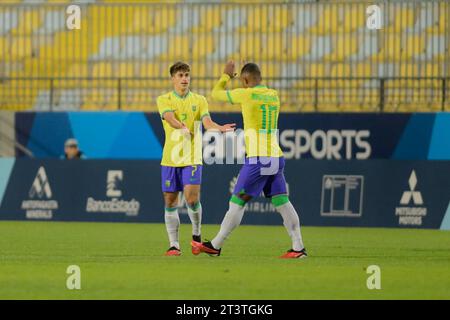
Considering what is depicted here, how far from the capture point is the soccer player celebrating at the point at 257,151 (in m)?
13.4

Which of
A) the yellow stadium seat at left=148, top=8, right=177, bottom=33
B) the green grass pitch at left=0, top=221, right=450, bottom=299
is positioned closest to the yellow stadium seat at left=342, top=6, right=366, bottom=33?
Result: the yellow stadium seat at left=148, top=8, right=177, bottom=33

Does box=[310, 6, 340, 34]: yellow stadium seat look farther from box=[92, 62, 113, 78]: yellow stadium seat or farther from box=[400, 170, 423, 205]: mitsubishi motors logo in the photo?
box=[400, 170, 423, 205]: mitsubishi motors logo

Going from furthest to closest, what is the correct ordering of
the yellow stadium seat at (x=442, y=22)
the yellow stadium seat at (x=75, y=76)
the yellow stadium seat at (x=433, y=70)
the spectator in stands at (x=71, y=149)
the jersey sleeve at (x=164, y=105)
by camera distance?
the yellow stadium seat at (x=75, y=76)
the yellow stadium seat at (x=442, y=22)
the yellow stadium seat at (x=433, y=70)
the spectator in stands at (x=71, y=149)
the jersey sleeve at (x=164, y=105)

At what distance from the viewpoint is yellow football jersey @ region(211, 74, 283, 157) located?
13.5m

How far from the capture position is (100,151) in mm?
24812

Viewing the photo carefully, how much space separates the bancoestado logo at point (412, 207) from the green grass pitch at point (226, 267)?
83.4 inches

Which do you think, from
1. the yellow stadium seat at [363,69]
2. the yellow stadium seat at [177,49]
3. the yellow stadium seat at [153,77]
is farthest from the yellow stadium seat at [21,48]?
the yellow stadium seat at [363,69]

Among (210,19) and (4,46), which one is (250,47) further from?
(4,46)

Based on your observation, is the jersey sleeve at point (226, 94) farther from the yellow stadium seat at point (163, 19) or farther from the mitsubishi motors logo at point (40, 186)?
the yellow stadium seat at point (163, 19)

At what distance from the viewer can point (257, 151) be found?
13.4 meters

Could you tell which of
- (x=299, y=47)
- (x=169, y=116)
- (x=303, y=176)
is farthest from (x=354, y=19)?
(x=169, y=116)

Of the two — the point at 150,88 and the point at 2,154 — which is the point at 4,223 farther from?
the point at 150,88

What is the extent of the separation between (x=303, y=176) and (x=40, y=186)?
5.22 m
